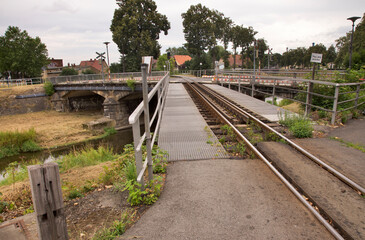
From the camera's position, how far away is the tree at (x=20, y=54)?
51.8 m

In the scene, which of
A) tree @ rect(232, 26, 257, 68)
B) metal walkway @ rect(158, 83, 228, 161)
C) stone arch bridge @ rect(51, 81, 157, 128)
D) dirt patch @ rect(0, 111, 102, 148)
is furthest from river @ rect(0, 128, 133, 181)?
tree @ rect(232, 26, 257, 68)

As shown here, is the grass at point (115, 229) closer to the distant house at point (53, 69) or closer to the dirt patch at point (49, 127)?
the dirt patch at point (49, 127)

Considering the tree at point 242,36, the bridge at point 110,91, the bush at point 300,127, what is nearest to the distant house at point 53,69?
the bridge at point 110,91

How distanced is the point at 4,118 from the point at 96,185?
36363mm

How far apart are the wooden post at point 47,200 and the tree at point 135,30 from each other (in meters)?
53.7

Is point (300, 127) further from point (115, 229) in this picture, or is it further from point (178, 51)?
point (178, 51)

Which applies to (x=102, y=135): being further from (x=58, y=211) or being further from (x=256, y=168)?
(x=58, y=211)

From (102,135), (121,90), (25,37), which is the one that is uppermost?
(25,37)

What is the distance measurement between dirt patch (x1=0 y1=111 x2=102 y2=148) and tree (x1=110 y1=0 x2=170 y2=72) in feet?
74.6

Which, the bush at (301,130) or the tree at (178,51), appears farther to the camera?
the tree at (178,51)

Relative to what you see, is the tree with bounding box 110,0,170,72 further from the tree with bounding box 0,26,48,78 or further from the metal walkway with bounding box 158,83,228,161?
the metal walkway with bounding box 158,83,228,161

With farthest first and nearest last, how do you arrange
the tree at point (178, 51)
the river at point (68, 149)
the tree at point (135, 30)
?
the tree at point (178, 51)
the tree at point (135, 30)
the river at point (68, 149)

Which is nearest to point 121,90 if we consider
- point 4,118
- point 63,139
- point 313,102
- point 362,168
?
point 63,139

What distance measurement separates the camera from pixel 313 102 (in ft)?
29.9
